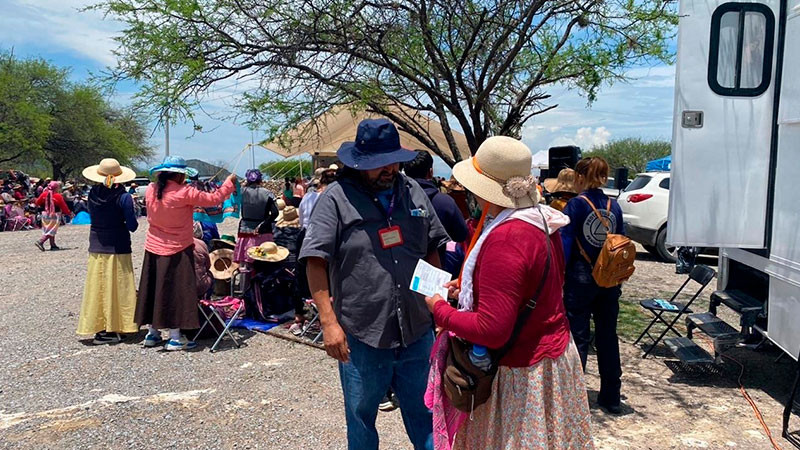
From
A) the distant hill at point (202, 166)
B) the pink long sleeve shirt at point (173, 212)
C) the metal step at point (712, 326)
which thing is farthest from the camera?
the distant hill at point (202, 166)

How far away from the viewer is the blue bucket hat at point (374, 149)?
7.95ft

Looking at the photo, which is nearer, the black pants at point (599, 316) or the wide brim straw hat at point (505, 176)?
the wide brim straw hat at point (505, 176)

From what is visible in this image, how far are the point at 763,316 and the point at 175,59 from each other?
4901 mm

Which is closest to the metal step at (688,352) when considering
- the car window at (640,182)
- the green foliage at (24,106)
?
the car window at (640,182)

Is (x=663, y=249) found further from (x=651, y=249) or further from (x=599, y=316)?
(x=599, y=316)

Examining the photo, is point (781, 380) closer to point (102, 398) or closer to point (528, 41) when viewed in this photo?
point (528, 41)

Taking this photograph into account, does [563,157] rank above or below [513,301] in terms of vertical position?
above

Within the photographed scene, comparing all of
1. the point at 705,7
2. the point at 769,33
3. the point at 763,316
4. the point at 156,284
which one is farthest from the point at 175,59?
the point at 763,316

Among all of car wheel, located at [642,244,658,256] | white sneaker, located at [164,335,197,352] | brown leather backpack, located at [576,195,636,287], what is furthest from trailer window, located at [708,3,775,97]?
car wheel, located at [642,244,658,256]

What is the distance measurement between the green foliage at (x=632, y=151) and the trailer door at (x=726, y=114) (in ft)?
146

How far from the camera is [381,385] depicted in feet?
8.20

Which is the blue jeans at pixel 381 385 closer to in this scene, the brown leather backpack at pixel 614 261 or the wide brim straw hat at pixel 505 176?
the wide brim straw hat at pixel 505 176

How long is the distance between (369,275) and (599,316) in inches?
89.3

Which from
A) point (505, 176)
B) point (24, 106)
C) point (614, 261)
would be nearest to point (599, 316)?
point (614, 261)
